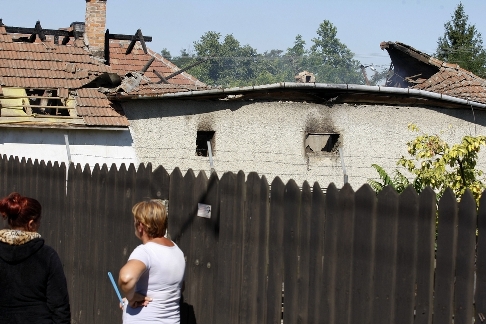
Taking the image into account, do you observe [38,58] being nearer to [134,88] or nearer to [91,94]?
[91,94]

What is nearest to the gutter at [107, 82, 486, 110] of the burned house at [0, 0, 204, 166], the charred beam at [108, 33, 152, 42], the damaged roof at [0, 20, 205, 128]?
the damaged roof at [0, 20, 205, 128]

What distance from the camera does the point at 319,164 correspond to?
1573 centimetres

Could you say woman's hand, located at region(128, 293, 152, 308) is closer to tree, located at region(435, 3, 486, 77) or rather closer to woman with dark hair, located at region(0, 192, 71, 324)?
woman with dark hair, located at region(0, 192, 71, 324)

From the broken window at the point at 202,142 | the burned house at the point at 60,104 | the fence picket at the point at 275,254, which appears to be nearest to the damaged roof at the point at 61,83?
the burned house at the point at 60,104

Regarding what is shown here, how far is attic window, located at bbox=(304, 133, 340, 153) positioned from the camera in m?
16.1

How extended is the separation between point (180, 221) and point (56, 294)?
193cm

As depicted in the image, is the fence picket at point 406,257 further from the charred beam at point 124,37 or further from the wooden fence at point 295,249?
the charred beam at point 124,37

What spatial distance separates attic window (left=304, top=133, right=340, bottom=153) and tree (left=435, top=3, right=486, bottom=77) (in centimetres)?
2450

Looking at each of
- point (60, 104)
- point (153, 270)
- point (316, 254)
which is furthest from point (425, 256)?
point (60, 104)

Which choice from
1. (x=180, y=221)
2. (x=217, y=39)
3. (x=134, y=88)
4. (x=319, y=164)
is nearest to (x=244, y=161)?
(x=319, y=164)

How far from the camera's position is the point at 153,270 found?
16.2 feet

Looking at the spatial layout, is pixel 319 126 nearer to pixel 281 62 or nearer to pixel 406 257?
pixel 406 257

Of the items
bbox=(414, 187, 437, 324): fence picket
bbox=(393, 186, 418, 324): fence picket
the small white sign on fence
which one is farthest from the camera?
the small white sign on fence

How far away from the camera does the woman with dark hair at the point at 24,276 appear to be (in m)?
4.92
